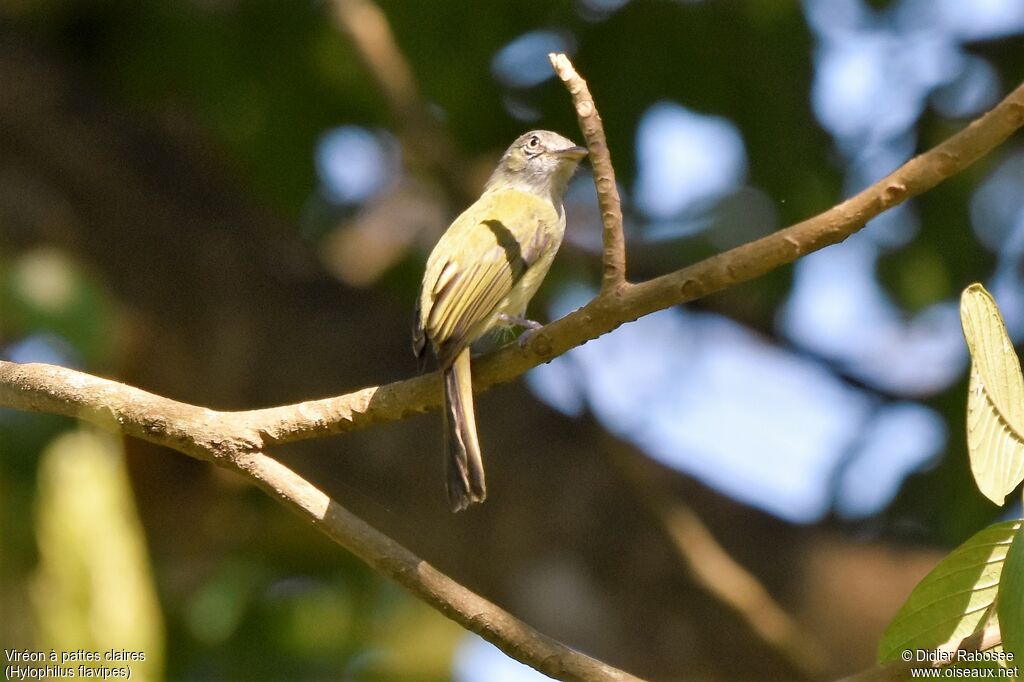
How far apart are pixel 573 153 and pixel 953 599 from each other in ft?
8.72

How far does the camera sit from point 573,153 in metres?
4.46

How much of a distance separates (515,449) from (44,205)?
7.76 ft

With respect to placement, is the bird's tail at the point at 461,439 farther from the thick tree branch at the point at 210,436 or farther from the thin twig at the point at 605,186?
the thin twig at the point at 605,186

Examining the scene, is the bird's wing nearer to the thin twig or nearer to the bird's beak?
the bird's beak

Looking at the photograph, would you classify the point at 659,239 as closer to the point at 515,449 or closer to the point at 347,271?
the point at 515,449

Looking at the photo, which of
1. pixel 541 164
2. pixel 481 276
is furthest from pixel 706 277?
pixel 541 164

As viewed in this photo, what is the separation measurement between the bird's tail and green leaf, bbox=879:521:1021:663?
1.18 m

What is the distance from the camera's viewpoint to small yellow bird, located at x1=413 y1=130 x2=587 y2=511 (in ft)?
10.2

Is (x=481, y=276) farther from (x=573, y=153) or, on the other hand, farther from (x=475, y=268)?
(x=573, y=153)

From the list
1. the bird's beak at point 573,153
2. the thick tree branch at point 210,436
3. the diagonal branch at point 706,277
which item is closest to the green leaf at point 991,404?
the diagonal branch at point 706,277

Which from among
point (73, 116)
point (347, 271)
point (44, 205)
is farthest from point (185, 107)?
point (347, 271)

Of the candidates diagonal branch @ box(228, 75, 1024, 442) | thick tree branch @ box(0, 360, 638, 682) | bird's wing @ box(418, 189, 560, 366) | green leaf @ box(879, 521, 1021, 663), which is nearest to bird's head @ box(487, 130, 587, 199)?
A: bird's wing @ box(418, 189, 560, 366)

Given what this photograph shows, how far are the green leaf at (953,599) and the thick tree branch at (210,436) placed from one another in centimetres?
80

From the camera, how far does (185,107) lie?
6.01 metres
